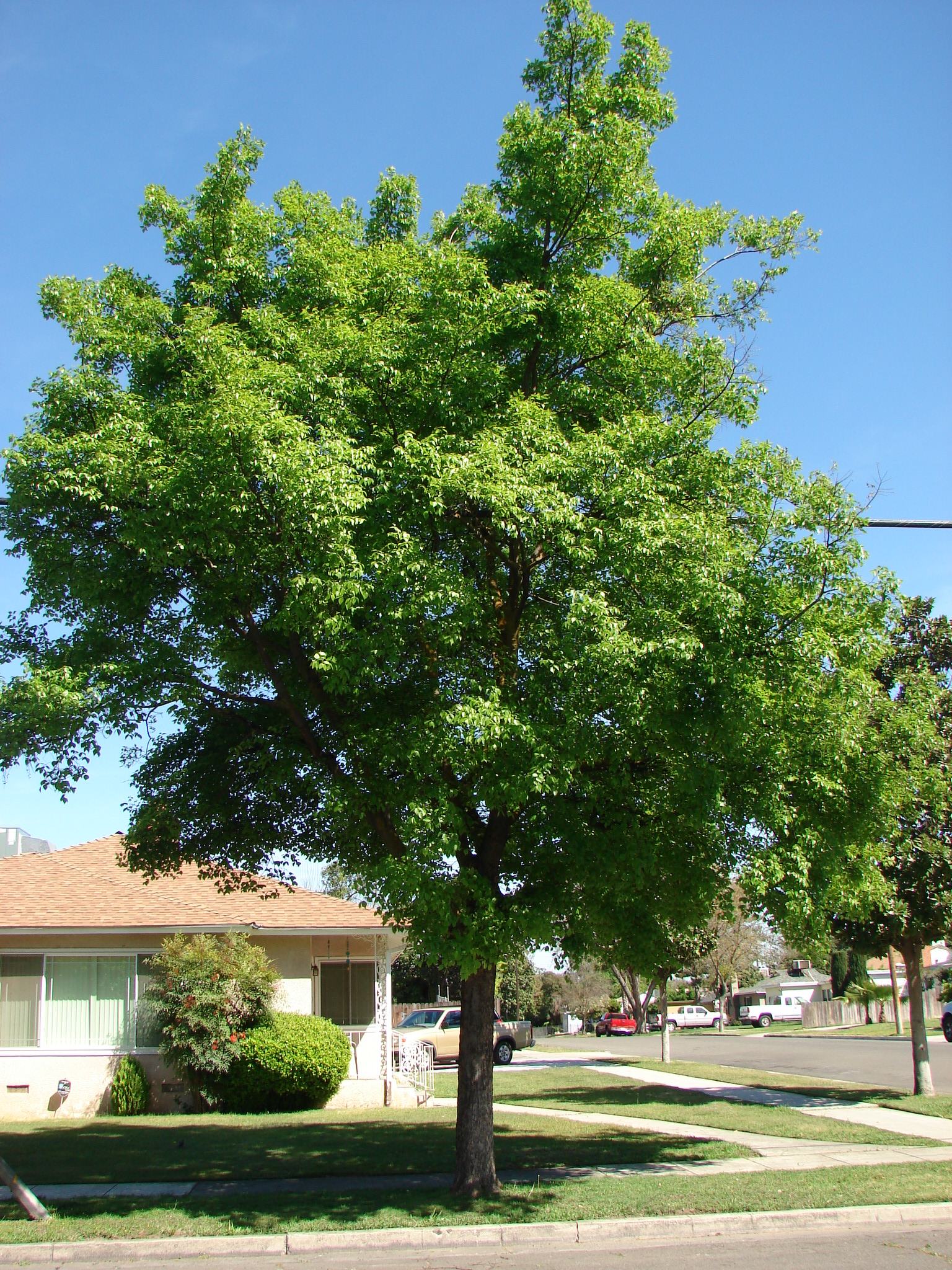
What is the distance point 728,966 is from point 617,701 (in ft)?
176

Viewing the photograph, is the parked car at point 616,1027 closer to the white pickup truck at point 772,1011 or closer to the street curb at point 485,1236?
the white pickup truck at point 772,1011

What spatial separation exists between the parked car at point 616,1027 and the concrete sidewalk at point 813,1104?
27128mm

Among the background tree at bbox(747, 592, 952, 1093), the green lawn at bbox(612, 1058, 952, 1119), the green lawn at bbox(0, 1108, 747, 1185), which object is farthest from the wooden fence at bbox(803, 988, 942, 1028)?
the green lawn at bbox(0, 1108, 747, 1185)

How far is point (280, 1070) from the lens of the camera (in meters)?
17.7

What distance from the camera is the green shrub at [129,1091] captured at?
17.9m

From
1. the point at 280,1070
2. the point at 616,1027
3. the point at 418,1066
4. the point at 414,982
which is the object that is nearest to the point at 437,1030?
the point at 418,1066

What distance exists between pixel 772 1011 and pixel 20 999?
5144 centimetres

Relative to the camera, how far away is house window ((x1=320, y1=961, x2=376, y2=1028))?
22.5 metres

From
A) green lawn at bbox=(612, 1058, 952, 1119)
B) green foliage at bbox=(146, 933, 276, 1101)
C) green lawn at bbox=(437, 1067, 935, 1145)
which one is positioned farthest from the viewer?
green foliage at bbox=(146, 933, 276, 1101)

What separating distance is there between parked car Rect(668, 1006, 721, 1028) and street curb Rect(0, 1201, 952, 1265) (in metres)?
51.1

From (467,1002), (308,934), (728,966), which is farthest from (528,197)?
(728,966)

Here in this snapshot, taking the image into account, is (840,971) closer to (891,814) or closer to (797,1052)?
(797,1052)

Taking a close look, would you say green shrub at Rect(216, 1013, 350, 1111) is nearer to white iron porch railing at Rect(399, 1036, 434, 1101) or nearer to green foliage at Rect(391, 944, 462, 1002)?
white iron porch railing at Rect(399, 1036, 434, 1101)

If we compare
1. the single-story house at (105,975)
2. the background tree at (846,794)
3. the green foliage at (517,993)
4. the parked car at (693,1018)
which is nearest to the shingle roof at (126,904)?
the single-story house at (105,975)
